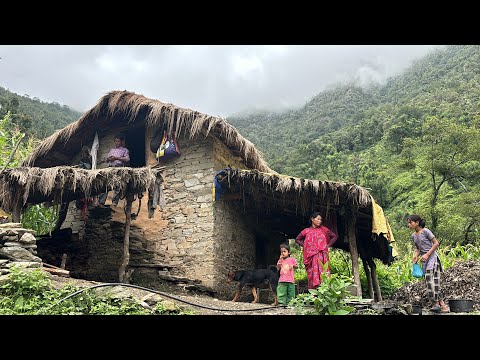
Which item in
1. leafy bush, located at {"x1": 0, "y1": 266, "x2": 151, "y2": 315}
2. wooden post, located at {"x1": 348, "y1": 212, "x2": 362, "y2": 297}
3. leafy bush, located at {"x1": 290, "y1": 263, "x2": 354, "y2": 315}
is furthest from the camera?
wooden post, located at {"x1": 348, "y1": 212, "x2": 362, "y2": 297}

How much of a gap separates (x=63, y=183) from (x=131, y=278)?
2.27 meters

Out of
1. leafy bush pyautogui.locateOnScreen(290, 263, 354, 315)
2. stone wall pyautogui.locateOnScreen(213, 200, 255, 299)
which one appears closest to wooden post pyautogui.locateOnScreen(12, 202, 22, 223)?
stone wall pyautogui.locateOnScreen(213, 200, 255, 299)

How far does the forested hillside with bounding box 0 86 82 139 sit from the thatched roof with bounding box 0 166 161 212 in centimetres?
1312

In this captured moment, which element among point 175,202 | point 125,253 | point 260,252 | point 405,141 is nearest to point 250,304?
→ point 125,253

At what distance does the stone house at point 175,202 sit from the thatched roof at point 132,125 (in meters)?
0.02

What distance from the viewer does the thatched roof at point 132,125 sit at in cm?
973

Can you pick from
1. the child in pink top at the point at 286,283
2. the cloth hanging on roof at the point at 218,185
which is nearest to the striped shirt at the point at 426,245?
the child in pink top at the point at 286,283

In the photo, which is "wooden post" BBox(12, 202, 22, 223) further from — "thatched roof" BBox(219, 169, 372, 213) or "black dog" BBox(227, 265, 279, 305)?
"black dog" BBox(227, 265, 279, 305)

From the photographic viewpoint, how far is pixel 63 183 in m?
8.19

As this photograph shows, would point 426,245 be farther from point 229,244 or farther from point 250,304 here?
point 229,244

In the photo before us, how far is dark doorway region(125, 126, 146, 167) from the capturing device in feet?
36.9

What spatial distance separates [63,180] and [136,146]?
3324 millimetres
